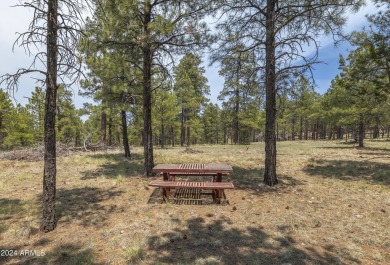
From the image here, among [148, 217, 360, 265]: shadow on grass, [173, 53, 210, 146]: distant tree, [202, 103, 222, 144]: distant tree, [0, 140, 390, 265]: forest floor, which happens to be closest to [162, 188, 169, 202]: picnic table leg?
[0, 140, 390, 265]: forest floor

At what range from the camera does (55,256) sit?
373cm

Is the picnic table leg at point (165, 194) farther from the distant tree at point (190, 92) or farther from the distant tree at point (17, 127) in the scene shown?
the distant tree at point (17, 127)

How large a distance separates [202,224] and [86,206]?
3219mm

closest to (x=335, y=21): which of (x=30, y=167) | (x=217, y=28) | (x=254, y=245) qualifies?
(x=217, y=28)

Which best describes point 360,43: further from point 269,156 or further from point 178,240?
point 178,240

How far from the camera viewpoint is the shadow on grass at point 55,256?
3594 mm

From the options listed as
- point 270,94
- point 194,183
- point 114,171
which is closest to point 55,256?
point 194,183

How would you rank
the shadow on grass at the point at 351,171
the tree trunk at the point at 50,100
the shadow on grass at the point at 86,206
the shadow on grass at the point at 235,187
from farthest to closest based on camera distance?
the shadow on grass at the point at 351,171 → the shadow on grass at the point at 235,187 → the shadow on grass at the point at 86,206 → the tree trunk at the point at 50,100

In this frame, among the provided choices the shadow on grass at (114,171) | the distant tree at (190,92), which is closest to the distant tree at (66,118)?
the distant tree at (190,92)

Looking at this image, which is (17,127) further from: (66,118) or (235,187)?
(235,187)

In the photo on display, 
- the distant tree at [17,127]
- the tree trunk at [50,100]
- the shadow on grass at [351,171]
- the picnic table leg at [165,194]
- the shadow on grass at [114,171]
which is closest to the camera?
the tree trunk at [50,100]

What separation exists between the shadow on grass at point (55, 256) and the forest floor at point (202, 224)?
17 millimetres

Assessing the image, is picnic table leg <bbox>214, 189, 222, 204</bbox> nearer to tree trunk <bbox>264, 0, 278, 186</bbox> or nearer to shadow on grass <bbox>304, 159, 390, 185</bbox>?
tree trunk <bbox>264, 0, 278, 186</bbox>

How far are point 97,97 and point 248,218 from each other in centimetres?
1141
